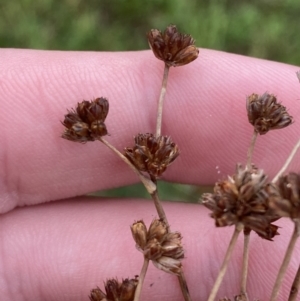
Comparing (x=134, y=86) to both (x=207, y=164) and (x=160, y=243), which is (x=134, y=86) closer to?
(x=207, y=164)

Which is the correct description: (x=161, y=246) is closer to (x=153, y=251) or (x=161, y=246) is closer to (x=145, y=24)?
(x=153, y=251)

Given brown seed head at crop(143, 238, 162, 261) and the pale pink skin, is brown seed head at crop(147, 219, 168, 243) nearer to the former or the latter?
brown seed head at crop(143, 238, 162, 261)

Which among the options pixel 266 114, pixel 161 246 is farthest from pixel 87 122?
pixel 266 114

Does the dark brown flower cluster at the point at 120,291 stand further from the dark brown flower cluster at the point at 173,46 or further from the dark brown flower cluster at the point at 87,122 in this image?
the dark brown flower cluster at the point at 173,46

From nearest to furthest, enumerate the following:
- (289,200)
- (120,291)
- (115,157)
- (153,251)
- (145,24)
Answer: (289,200) < (153,251) < (120,291) < (115,157) < (145,24)

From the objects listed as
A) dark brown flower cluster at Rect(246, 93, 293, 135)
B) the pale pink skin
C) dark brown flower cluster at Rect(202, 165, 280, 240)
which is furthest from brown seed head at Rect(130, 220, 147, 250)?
the pale pink skin

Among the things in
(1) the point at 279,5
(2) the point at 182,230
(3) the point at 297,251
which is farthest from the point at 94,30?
(3) the point at 297,251
